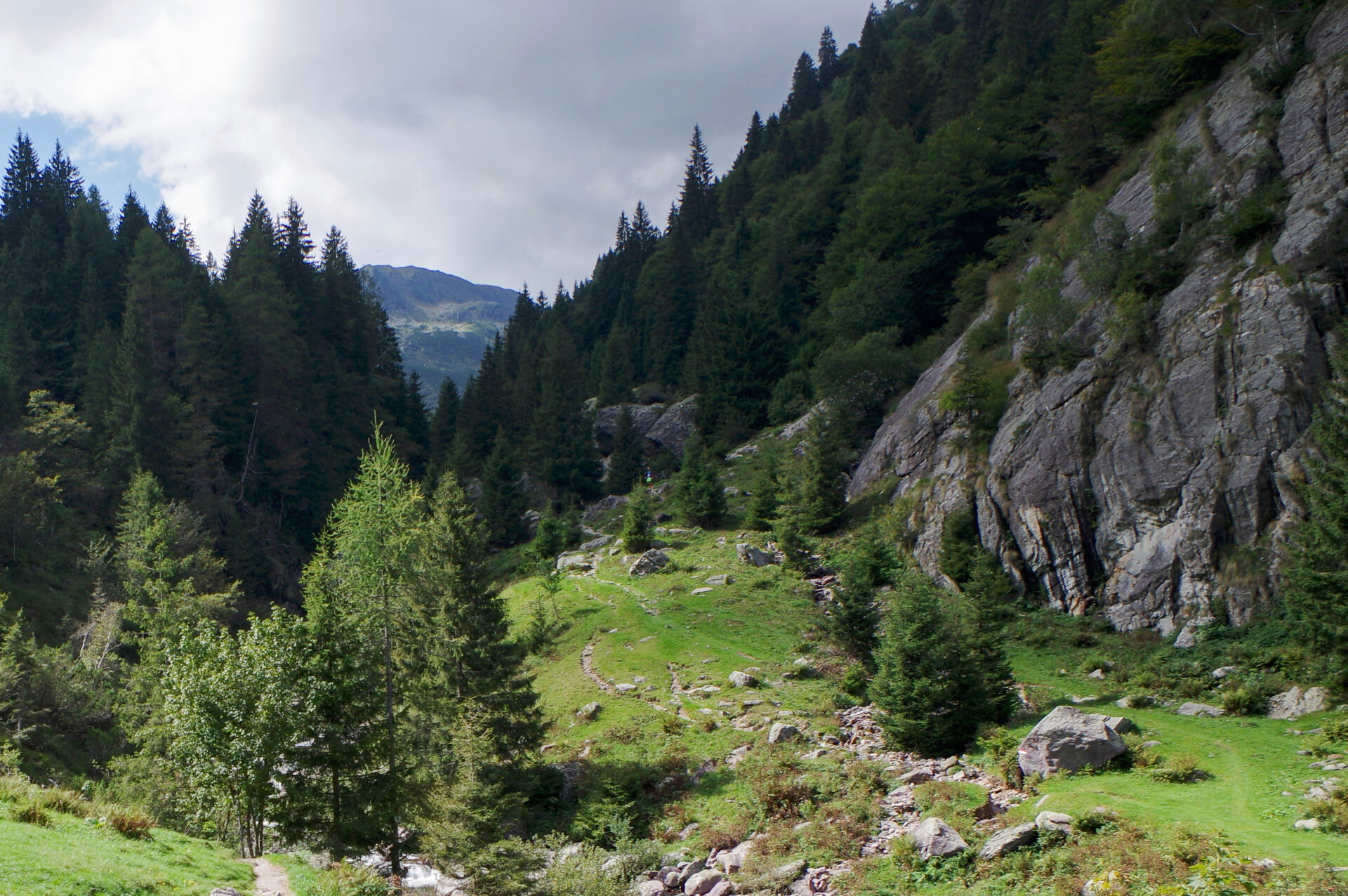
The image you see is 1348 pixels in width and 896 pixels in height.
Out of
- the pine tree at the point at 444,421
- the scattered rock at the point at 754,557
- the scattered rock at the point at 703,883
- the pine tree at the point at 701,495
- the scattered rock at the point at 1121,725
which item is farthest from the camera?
the pine tree at the point at 444,421

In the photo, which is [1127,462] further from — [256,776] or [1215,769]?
[256,776]

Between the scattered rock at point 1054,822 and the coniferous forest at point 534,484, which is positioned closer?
the scattered rock at point 1054,822

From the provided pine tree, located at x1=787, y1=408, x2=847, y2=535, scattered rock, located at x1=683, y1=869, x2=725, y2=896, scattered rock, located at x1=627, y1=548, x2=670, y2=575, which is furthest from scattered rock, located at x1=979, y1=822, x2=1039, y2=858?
scattered rock, located at x1=627, y1=548, x2=670, y2=575

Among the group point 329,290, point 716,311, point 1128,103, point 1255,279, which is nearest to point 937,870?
point 1255,279

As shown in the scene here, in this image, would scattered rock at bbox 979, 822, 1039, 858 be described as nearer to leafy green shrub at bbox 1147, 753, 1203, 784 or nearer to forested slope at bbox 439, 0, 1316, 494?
leafy green shrub at bbox 1147, 753, 1203, 784

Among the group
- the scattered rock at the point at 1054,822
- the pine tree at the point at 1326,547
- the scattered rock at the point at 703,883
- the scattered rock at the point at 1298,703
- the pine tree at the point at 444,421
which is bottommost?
the scattered rock at the point at 703,883

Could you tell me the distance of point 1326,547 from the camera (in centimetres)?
2102

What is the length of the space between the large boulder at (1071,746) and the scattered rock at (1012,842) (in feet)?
10.3

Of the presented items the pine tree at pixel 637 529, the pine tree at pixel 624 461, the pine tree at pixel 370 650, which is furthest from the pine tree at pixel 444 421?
the pine tree at pixel 370 650

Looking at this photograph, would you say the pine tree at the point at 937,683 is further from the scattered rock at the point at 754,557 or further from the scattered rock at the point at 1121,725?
the scattered rock at the point at 754,557

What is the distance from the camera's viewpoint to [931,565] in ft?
120

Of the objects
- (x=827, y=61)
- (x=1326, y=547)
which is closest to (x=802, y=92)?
(x=827, y=61)

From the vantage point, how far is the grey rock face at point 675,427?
246 ft

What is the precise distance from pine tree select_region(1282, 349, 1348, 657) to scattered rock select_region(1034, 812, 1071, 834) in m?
11.5
